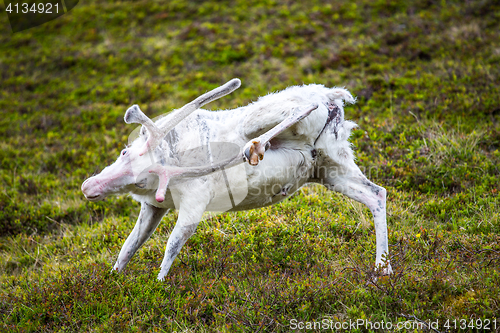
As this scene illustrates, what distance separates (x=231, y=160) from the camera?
3.90 m

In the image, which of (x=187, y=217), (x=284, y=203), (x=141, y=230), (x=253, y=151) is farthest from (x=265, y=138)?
(x=284, y=203)

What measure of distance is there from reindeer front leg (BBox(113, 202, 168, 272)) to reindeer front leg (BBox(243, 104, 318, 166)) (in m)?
1.66

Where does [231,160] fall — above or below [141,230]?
above

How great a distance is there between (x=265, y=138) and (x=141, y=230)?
1.99 metres

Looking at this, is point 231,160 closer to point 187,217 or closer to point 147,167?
point 187,217

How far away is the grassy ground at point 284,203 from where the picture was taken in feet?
12.7

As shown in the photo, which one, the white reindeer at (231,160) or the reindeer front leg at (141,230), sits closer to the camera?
the white reindeer at (231,160)

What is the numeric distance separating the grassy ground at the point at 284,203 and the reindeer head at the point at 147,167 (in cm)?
112

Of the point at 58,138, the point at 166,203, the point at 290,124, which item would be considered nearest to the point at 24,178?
the point at 58,138

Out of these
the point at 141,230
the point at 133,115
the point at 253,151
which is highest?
the point at 133,115

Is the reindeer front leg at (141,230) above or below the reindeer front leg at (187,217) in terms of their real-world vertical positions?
below

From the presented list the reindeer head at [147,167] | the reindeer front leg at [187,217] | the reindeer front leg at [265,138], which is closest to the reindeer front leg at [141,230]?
the reindeer head at [147,167]

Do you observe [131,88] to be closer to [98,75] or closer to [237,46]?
[98,75]

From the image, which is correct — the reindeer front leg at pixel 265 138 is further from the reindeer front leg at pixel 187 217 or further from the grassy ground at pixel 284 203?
the grassy ground at pixel 284 203
